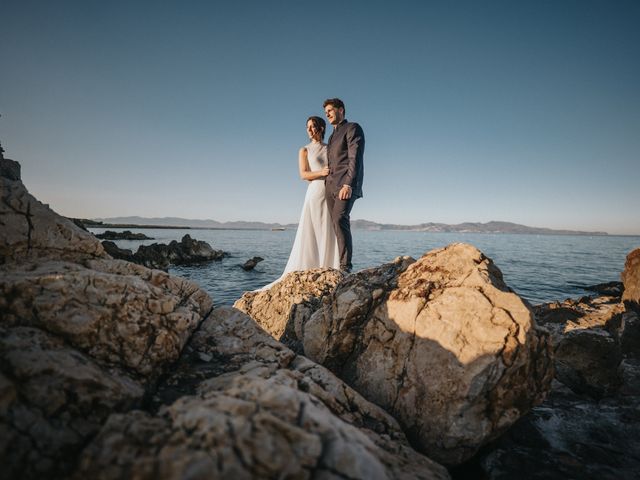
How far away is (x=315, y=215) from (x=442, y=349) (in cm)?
483

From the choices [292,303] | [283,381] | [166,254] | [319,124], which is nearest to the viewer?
[283,381]

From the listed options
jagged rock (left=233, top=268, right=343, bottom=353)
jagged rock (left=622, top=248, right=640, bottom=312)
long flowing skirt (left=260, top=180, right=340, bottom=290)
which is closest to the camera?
jagged rock (left=233, top=268, right=343, bottom=353)

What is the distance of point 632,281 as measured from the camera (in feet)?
24.7

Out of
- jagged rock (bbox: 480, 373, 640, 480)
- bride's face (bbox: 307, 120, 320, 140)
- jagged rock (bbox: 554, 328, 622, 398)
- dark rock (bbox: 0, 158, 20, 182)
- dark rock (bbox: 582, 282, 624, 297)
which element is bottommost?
dark rock (bbox: 582, 282, 624, 297)

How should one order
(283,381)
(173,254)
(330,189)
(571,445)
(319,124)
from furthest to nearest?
1. (173,254)
2. (319,124)
3. (330,189)
4. (571,445)
5. (283,381)

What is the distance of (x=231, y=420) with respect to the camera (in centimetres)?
147

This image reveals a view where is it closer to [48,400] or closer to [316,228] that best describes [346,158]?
[316,228]

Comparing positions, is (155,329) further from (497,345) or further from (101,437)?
(497,345)

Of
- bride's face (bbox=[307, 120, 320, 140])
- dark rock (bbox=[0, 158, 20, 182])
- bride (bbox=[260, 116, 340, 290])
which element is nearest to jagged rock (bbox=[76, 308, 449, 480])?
dark rock (bbox=[0, 158, 20, 182])

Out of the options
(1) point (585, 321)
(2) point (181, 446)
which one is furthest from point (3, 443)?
(1) point (585, 321)

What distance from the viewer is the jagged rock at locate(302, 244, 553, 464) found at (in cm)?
244

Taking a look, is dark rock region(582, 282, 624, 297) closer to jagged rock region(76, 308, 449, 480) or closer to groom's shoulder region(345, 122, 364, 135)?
groom's shoulder region(345, 122, 364, 135)

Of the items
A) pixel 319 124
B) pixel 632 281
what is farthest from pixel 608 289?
pixel 319 124

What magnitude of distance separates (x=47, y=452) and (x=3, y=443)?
18 centimetres
